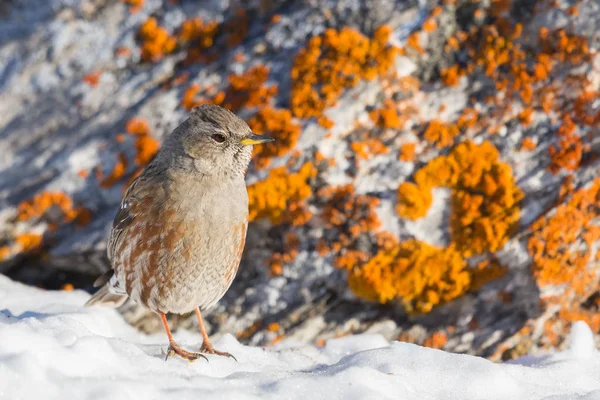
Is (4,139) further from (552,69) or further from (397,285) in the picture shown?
(552,69)

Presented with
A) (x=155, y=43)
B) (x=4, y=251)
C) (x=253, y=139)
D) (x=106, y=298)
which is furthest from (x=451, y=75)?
(x=4, y=251)

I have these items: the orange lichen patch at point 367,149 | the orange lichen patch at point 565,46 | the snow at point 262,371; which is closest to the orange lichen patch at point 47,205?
the snow at point 262,371

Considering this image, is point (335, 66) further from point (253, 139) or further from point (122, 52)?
point (122, 52)

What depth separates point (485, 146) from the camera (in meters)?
5.47

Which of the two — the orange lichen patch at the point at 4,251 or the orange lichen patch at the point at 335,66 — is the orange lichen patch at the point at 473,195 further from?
the orange lichen patch at the point at 4,251

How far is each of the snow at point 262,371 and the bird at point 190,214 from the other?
47 centimetres

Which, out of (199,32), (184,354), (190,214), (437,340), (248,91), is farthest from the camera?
(199,32)

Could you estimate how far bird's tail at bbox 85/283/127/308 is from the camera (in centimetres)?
549

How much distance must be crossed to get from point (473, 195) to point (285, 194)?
1551 millimetres

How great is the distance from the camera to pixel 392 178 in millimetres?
5570

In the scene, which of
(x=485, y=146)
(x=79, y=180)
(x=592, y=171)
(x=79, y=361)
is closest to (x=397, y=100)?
(x=485, y=146)

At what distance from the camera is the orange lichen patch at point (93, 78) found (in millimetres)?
6727

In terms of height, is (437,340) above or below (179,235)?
above

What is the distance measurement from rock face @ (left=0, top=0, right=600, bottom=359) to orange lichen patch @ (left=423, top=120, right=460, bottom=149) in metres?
0.02
